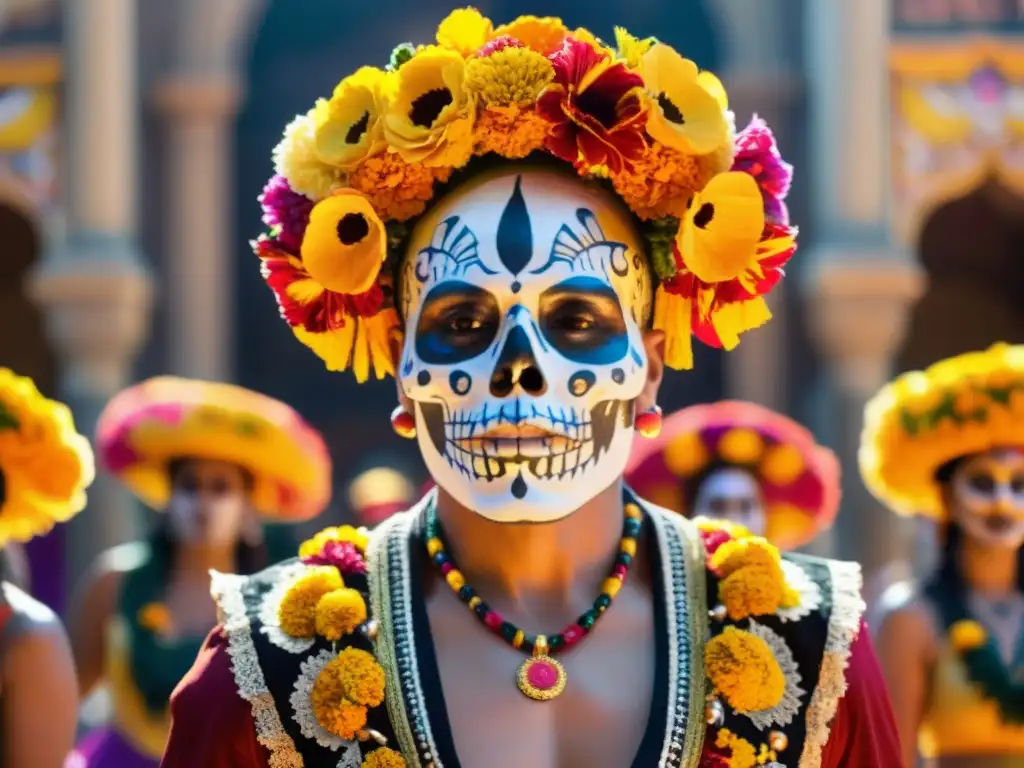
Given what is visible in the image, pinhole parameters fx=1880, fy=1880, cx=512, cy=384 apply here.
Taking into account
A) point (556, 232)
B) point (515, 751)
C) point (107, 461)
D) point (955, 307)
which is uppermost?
point (556, 232)

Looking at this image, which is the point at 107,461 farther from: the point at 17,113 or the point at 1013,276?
the point at 1013,276

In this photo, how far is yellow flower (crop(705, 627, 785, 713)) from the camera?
295 cm

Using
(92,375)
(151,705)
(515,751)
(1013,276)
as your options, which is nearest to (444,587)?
(515,751)

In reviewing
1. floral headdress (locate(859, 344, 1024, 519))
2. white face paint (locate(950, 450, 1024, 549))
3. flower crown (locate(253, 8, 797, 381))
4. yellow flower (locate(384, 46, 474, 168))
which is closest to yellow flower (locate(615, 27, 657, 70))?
flower crown (locate(253, 8, 797, 381))

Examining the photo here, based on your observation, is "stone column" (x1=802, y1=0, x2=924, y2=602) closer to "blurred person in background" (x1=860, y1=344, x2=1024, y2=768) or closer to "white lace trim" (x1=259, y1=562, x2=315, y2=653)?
"blurred person in background" (x1=860, y1=344, x2=1024, y2=768)

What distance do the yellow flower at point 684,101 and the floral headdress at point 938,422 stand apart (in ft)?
7.17

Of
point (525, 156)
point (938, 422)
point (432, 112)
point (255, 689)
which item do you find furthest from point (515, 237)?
point (938, 422)

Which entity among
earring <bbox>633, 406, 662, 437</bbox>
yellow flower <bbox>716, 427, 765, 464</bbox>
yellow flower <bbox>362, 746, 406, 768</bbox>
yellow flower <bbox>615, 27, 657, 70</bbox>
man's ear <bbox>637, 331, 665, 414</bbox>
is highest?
yellow flower <bbox>615, 27, 657, 70</bbox>

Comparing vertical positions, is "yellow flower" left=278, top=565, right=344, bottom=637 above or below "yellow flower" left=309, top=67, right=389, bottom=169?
below

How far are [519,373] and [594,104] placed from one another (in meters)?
0.45

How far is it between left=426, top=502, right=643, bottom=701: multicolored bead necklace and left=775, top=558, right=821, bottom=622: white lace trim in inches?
10.2

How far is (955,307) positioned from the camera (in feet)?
41.5

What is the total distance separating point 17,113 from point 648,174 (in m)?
7.55

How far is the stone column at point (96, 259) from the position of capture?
959cm
